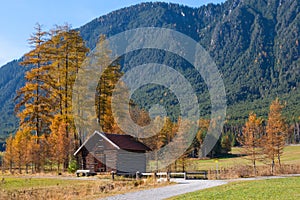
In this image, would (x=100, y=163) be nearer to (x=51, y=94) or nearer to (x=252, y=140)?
(x=51, y=94)

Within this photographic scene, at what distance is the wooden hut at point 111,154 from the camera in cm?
3753

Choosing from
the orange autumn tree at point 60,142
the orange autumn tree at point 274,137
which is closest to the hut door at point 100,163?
the orange autumn tree at point 60,142

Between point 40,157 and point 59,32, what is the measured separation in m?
12.9

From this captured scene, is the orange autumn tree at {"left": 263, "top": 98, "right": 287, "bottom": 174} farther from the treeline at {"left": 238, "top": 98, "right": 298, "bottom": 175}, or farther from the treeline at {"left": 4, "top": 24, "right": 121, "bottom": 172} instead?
the treeline at {"left": 4, "top": 24, "right": 121, "bottom": 172}

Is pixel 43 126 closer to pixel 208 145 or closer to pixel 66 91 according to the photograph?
pixel 66 91

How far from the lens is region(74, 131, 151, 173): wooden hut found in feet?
123

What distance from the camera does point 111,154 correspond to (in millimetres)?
38062

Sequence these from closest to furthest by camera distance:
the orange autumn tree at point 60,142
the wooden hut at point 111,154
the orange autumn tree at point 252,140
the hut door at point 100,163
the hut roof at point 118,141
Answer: the hut roof at point 118,141
the orange autumn tree at point 252,140
the wooden hut at point 111,154
the orange autumn tree at point 60,142
the hut door at point 100,163

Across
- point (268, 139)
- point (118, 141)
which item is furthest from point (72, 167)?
point (268, 139)

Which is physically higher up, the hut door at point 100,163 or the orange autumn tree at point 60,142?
the orange autumn tree at point 60,142

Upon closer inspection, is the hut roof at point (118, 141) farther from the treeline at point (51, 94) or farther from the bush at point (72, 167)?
the treeline at point (51, 94)

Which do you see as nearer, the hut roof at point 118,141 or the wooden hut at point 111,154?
the hut roof at point 118,141

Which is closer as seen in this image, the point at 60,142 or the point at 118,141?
the point at 118,141

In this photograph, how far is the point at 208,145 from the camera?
322 feet
